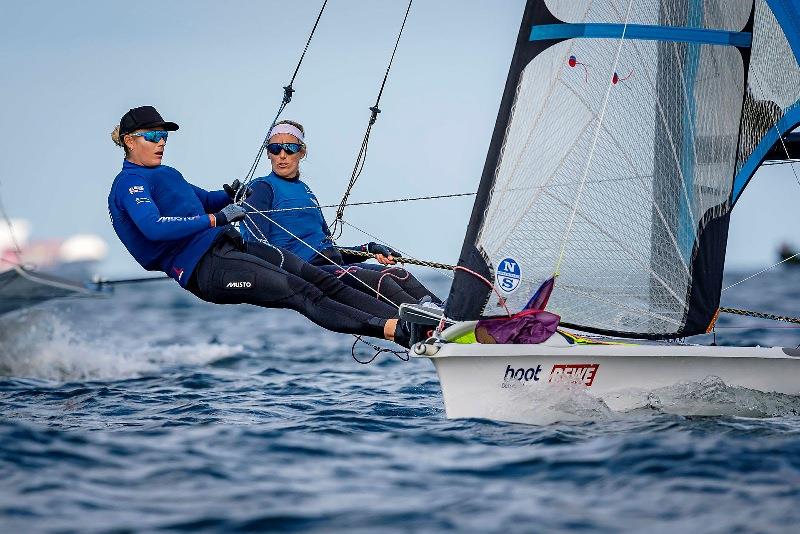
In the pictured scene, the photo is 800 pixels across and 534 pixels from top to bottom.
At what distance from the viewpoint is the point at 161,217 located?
673cm

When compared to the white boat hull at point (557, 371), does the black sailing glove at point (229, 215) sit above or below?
above

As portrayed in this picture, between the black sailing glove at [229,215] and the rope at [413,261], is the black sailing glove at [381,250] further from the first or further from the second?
the black sailing glove at [229,215]

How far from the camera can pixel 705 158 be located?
274 inches

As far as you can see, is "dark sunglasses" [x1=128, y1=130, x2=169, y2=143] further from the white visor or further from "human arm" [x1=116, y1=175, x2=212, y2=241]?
the white visor

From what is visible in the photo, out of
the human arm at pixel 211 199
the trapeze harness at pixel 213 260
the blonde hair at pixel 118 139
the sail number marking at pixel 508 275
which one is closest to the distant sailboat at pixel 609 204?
the sail number marking at pixel 508 275

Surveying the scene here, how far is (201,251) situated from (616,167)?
2.56 m

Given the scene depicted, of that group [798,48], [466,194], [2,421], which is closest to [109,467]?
[2,421]

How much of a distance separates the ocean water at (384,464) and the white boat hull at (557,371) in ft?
0.30

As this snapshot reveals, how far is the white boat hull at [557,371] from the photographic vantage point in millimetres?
6078

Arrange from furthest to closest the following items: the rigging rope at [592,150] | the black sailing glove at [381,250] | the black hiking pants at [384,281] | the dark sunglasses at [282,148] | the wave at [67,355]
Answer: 1. the wave at [67,355]
2. the black sailing glove at [381,250]
3. the dark sunglasses at [282,148]
4. the black hiking pants at [384,281]
5. the rigging rope at [592,150]

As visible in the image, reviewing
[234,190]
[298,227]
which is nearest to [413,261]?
[298,227]

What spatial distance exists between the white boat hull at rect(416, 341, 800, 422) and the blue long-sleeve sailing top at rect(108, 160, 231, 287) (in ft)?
5.92

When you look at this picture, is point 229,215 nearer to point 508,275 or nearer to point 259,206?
point 259,206

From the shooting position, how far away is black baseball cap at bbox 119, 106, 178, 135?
7004 millimetres
